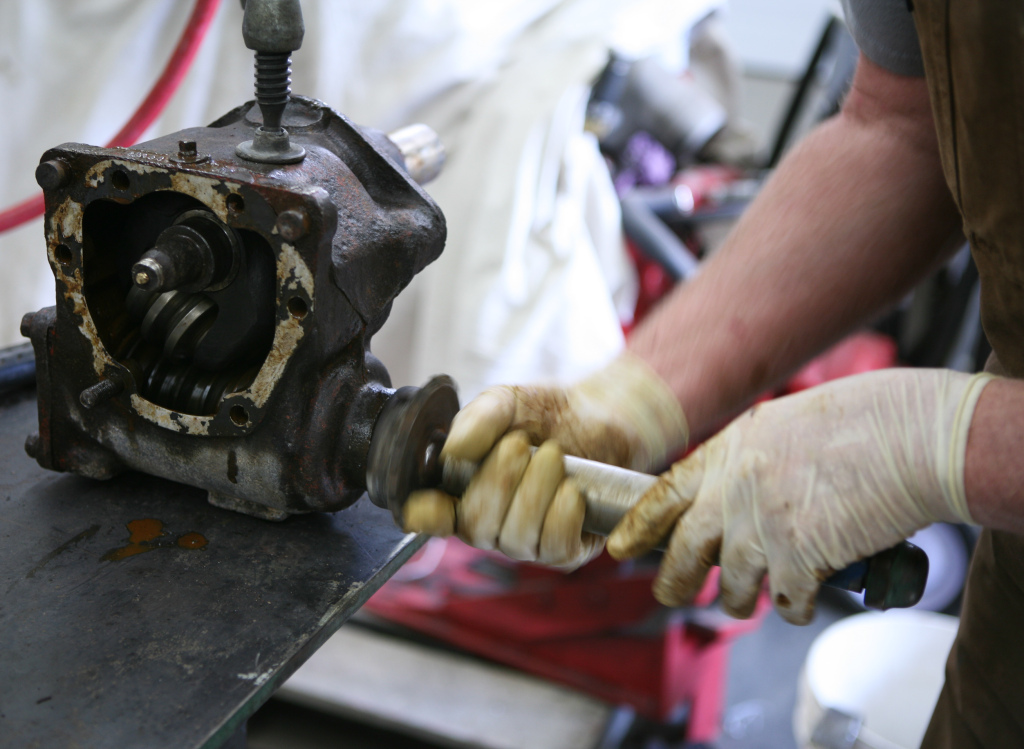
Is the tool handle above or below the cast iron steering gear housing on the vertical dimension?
below

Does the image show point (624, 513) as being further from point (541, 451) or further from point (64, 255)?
point (64, 255)

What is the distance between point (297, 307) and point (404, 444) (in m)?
0.14

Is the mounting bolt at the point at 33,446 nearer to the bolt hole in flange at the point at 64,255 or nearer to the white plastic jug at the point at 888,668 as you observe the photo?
the bolt hole in flange at the point at 64,255

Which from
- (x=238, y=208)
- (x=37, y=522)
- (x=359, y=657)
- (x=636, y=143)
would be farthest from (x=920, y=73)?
(x=359, y=657)

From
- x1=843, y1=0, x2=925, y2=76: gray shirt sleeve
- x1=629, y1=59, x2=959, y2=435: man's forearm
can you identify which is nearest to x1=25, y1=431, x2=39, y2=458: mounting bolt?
x1=629, y1=59, x2=959, y2=435: man's forearm

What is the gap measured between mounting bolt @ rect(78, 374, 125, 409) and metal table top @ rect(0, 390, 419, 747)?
0.38 feet

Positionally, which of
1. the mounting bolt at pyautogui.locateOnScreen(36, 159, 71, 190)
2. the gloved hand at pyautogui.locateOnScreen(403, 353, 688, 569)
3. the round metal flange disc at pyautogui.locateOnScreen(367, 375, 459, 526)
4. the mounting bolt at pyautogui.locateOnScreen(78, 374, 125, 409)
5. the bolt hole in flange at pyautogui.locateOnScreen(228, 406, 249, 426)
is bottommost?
the gloved hand at pyautogui.locateOnScreen(403, 353, 688, 569)

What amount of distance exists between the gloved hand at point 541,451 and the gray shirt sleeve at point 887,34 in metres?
0.40

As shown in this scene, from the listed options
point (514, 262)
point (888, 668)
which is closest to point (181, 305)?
point (514, 262)

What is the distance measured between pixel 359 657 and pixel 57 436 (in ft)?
4.64

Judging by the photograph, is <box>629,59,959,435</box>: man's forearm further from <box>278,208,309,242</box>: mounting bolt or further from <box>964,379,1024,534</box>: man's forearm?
<box>278,208,309,242</box>: mounting bolt

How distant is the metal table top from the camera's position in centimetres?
57

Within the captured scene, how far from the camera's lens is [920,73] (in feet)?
2.80

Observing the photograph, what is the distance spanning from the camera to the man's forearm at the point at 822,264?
88 centimetres
